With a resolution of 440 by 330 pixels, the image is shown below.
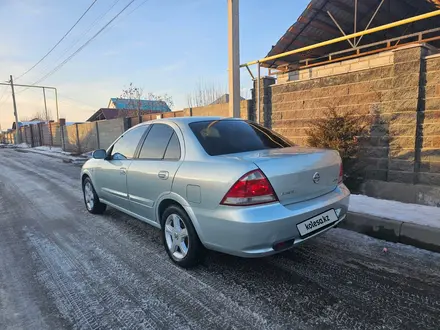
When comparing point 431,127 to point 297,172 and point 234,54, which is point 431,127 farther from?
point 234,54

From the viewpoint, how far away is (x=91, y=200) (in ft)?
17.4

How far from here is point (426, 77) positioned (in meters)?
4.96

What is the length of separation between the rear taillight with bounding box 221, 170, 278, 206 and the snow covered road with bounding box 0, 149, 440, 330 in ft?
2.74

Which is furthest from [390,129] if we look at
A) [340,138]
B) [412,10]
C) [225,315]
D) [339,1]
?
[412,10]

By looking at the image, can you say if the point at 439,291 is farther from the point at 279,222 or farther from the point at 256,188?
the point at 256,188

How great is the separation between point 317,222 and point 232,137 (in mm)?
1263

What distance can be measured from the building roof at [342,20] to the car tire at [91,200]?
6648 millimetres

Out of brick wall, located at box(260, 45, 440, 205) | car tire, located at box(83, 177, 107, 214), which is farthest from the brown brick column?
car tire, located at box(83, 177, 107, 214)

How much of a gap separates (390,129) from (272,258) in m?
3.72

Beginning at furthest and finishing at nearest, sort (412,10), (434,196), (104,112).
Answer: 1. (104,112)
2. (412,10)
3. (434,196)

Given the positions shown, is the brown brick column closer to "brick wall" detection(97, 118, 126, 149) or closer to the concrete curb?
the concrete curb

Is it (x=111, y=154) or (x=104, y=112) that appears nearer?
(x=111, y=154)

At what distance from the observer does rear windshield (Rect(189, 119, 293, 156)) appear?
307 centimetres

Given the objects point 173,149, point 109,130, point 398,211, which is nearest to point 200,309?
point 173,149
